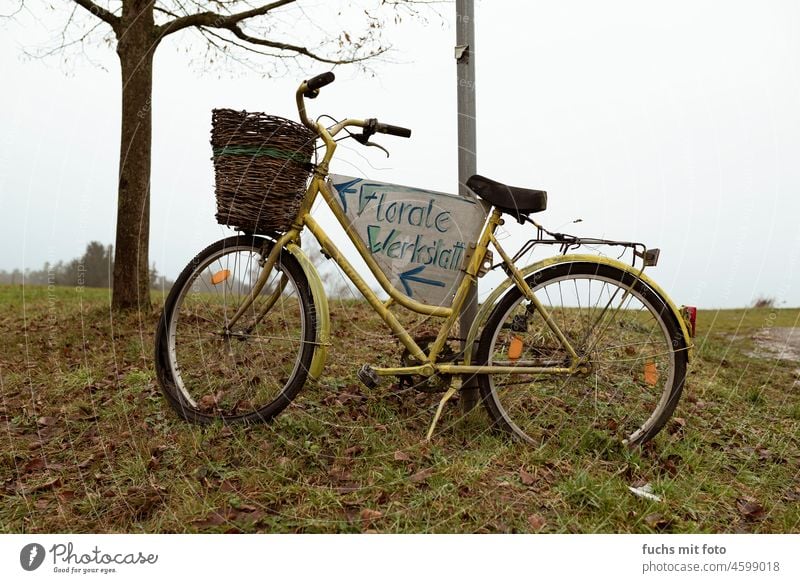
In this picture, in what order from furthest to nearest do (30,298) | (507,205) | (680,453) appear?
1. (30,298)
2. (680,453)
3. (507,205)

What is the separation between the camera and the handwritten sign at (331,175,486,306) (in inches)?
128

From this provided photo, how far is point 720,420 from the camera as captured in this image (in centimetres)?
417

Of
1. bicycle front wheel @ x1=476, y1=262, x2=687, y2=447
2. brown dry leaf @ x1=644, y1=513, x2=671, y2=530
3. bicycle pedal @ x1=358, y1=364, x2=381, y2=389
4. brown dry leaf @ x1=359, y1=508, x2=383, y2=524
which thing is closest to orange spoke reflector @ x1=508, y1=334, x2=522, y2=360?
bicycle front wheel @ x1=476, y1=262, x2=687, y2=447

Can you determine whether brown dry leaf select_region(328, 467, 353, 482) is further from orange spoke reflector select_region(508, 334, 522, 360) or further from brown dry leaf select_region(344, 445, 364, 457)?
orange spoke reflector select_region(508, 334, 522, 360)

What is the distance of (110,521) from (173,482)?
0.97 ft

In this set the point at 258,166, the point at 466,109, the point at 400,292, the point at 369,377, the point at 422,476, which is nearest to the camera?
the point at 422,476

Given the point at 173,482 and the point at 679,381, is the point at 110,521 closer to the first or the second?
the point at 173,482

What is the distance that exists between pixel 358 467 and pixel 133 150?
12.5ft

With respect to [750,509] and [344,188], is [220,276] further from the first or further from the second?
[750,509]

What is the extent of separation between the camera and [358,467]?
304cm

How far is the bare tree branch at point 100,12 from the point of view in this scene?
5789mm

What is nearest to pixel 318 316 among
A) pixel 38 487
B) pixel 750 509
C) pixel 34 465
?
pixel 38 487

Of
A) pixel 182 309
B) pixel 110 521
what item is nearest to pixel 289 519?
pixel 110 521

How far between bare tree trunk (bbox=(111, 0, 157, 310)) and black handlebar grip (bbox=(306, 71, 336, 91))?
2.95 metres
